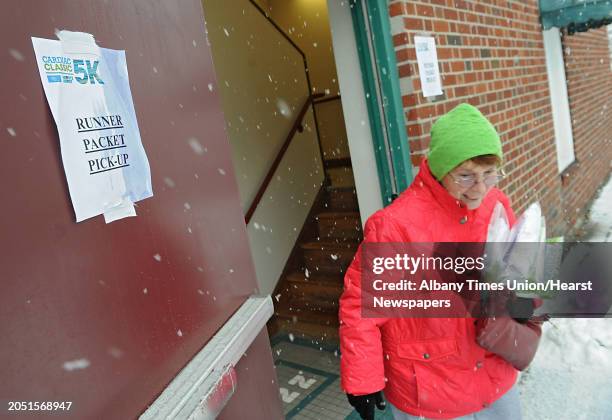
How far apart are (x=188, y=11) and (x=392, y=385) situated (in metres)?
1.61

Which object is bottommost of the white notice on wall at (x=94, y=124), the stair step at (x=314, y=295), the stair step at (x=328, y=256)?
the stair step at (x=314, y=295)

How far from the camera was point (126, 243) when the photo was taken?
1.17m

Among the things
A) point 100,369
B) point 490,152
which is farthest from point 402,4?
point 100,369

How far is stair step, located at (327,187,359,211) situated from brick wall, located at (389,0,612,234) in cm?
197

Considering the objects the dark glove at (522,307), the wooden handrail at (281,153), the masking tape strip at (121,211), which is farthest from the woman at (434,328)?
the wooden handrail at (281,153)

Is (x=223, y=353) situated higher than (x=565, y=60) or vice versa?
(x=565, y=60)

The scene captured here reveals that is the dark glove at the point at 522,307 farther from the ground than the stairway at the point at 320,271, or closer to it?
farther from the ground

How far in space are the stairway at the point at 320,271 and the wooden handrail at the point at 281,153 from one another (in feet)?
2.72

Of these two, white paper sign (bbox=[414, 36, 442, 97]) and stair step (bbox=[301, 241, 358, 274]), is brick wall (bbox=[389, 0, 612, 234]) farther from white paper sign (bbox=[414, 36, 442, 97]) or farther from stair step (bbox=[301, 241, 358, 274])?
stair step (bbox=[301, 241, 358, 274])

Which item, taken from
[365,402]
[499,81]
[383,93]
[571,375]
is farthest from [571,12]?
[365,402]

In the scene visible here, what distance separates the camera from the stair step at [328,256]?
5402mm

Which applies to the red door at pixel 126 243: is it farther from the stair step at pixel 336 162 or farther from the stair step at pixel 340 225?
the stair step at pixel 336 162

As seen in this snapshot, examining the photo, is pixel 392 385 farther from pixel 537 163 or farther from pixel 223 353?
pixel 537 163

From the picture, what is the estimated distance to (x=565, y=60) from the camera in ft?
22.4
